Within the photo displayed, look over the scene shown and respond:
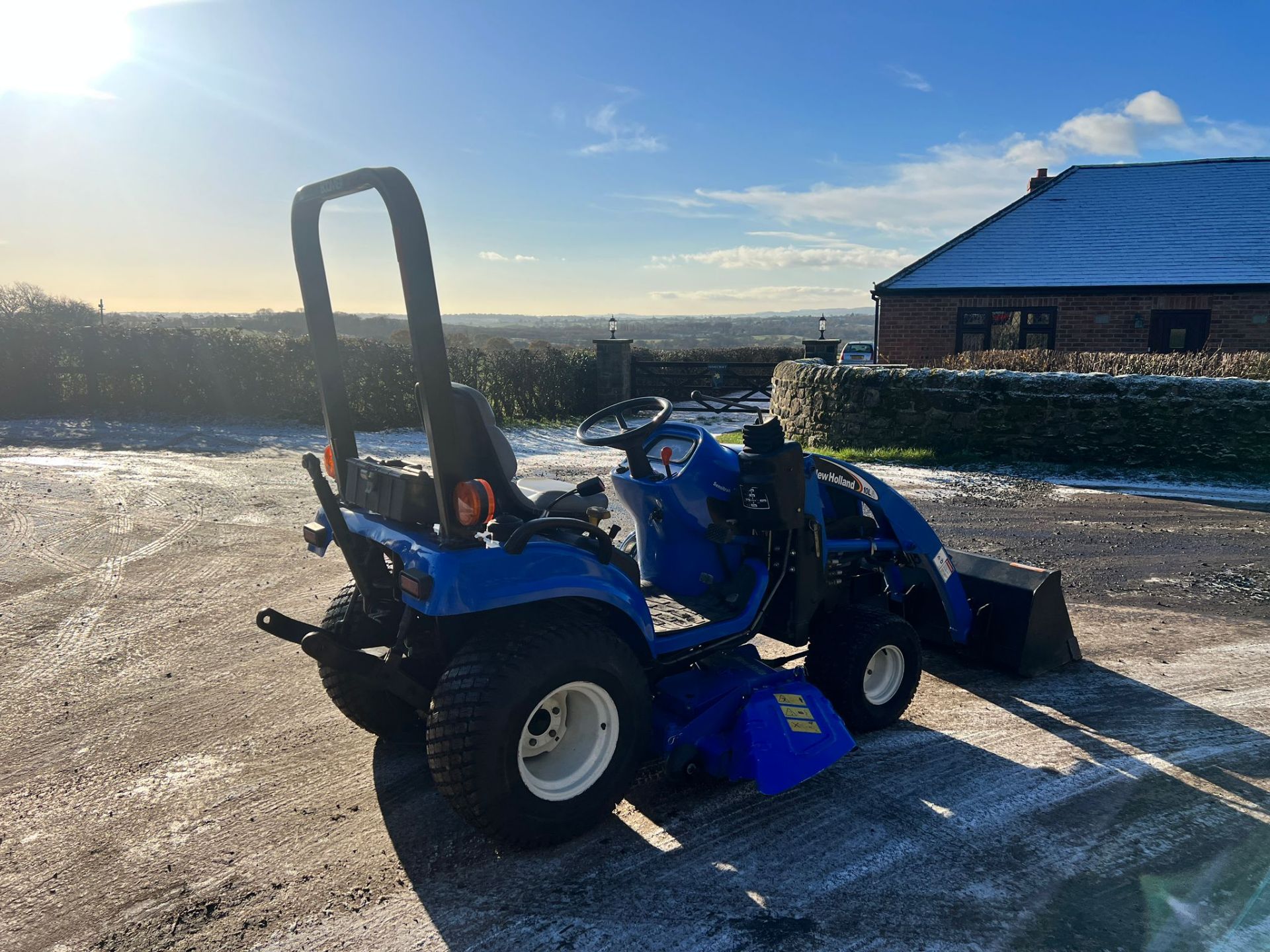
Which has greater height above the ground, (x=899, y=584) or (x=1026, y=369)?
(x=1026, y=369)

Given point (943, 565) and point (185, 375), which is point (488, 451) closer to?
point (943, 565)

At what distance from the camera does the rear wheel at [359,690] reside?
11.5 feet

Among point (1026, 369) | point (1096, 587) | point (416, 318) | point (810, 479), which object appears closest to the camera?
point (416, 318)

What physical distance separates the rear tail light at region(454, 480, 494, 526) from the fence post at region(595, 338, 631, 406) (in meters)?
16.4

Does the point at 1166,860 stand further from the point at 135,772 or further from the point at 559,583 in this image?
the point at 135,772

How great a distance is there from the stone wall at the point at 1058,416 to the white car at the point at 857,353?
14319mm

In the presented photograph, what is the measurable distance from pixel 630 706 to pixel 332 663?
1072 mm

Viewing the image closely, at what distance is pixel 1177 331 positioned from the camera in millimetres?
17984

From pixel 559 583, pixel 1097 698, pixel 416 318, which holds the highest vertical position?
pixel 416 318

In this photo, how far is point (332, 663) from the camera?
291 centimetres

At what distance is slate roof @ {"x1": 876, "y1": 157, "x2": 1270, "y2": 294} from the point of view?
17.9 meters

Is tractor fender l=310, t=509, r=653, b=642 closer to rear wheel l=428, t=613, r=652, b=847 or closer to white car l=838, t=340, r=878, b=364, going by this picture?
rear wheel l=428, t=613, r=652, b=847

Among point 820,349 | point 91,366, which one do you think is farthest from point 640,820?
point 820,349

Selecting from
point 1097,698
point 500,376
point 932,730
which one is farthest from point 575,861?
point 500,376
